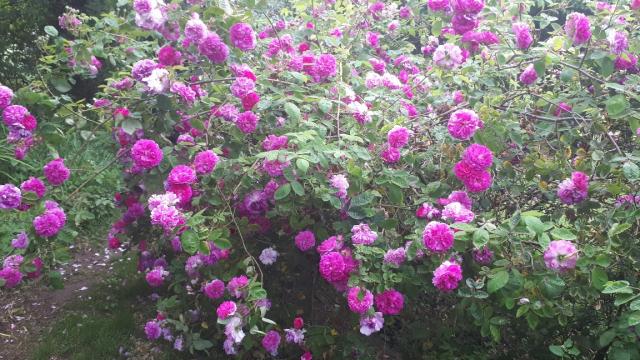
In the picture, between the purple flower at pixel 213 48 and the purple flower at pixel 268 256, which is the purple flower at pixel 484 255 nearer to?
the purple flower at pixel 268 256

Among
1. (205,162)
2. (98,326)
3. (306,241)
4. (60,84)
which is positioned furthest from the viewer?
(98,326)

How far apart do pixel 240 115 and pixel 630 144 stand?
5.65ft

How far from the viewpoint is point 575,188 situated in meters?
1.82

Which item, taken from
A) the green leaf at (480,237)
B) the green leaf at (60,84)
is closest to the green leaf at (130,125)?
the green leaf at (60,84)

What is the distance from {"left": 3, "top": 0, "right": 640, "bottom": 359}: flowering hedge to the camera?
1.72 meters

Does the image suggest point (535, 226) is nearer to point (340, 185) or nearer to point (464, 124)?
Result: point (464, 124)

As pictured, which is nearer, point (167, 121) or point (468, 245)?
point (468, 245)

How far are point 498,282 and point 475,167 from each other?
1.44 ft

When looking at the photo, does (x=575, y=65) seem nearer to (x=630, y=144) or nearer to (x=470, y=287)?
(x=630, y=144)

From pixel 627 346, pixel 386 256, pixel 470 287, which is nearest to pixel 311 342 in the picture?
pixel 386 256

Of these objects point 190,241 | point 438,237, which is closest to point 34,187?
point 190,241

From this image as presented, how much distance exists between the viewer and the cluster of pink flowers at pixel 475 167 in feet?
5.80

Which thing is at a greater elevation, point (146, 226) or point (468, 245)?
point (468, 245)

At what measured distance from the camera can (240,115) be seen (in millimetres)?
2090
